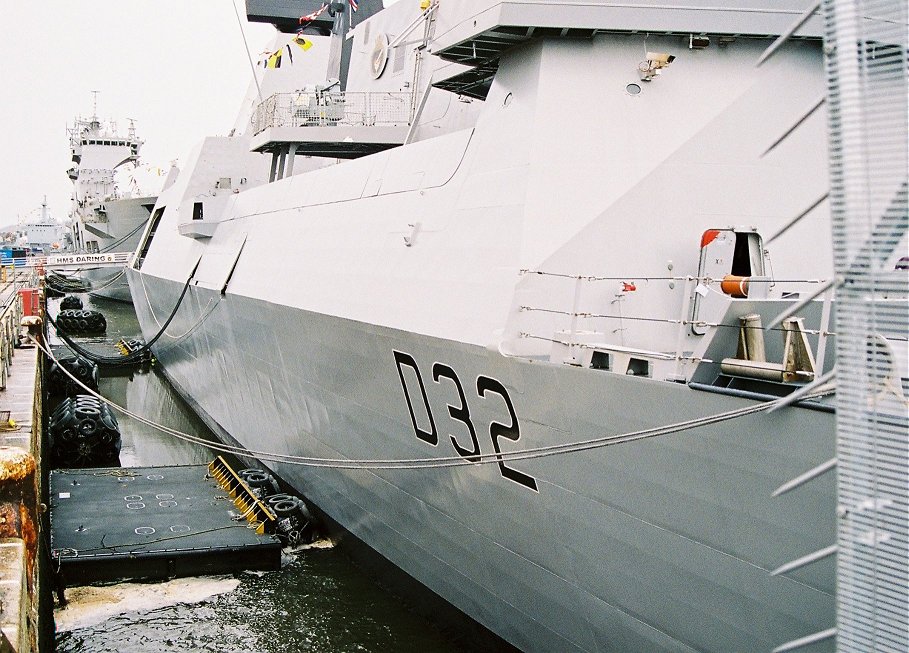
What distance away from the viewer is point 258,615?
7.41m

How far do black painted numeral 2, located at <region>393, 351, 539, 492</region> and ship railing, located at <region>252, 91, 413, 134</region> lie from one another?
5.69m

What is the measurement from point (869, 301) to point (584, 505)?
2.84 meters

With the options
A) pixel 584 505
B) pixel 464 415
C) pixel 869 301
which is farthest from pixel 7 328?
pixel 869 301

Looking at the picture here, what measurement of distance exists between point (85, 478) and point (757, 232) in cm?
814

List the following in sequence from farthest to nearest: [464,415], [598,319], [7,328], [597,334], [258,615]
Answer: [7,328] < [258,615] < [464,415] < [598,319] < [597,334]

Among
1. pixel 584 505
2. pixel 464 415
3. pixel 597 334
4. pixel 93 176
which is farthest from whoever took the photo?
pixel 93 176

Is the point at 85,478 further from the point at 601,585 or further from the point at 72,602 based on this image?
the point at 601,585

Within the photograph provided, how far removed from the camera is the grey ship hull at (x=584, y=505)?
387 centimetres

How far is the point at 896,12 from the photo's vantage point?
7.59ft

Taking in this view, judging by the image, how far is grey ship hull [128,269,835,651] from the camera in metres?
3.87

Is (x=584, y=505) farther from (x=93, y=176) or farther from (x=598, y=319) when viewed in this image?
(x=93, y=176)

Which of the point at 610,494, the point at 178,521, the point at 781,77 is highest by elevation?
the point at 781,77

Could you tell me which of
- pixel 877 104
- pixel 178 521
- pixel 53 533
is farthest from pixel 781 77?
pixel 53 533

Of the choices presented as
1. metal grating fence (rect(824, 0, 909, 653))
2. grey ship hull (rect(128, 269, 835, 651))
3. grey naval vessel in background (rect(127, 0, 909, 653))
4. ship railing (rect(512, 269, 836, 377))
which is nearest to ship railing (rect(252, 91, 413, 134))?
grey naval vessel in background (rect(127, 0, 909, 653))
